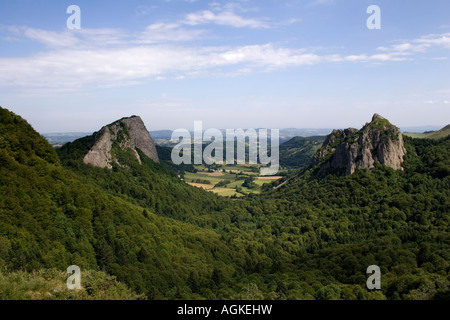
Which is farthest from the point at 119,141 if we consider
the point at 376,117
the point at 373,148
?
the point at 376,117

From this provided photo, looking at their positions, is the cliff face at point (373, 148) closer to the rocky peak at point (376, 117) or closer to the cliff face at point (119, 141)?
the rocky peak at point (376, 117)

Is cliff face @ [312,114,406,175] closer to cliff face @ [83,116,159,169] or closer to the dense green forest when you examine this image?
the dense green forest

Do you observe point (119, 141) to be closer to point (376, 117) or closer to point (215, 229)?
point (215, 229)

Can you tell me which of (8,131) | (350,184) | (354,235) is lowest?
(354,235)

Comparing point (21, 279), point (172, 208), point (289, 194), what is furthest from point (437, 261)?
point (289, 194)

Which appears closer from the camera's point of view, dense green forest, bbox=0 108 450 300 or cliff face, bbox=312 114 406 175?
dense green forest, bbox=0 108 450 300

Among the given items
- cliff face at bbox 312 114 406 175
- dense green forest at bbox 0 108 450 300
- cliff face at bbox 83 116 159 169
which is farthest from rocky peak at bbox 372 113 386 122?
cliff face at bbox 83 116 159 169
